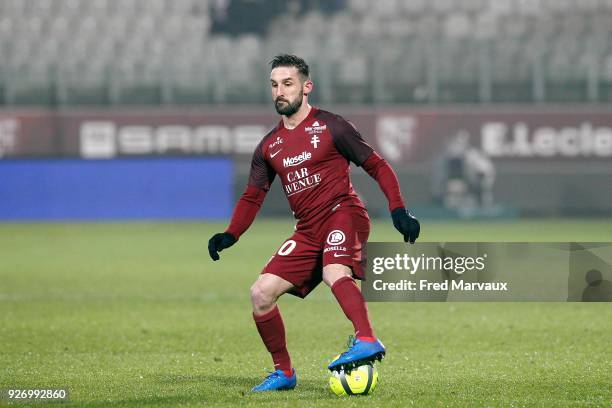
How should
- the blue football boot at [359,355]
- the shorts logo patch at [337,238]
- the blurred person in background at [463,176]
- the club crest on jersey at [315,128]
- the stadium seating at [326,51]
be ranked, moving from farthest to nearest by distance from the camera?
the stadium seating at [326,51] → the blurred person in background at [463,176] → the club crest on jersey at [315,128] → the shorts logo patch at [337,238] → the blue football boot at [359,355]

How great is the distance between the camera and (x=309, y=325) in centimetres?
1011

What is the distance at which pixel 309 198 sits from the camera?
643 centimetres

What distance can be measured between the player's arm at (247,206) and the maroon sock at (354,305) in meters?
0.79

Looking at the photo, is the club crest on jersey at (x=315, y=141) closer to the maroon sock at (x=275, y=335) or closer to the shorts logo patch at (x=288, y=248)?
the shorts logo patch at (x=288, y=248)

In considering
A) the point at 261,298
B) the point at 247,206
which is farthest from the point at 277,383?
the point at 247,206

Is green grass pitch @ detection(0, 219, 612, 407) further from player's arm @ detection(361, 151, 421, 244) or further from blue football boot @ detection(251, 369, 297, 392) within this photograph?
player's arm @ detection(361, 151, 421, 244)

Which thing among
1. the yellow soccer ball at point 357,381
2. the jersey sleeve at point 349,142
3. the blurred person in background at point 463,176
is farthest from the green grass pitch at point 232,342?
the blurred person in background at point 463,176

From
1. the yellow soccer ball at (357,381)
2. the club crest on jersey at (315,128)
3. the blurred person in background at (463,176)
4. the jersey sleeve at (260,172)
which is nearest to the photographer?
the yellow soccer ball at (357,381)

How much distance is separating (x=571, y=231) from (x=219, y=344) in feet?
46.1

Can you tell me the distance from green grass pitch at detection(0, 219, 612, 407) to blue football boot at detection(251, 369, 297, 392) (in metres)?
0.11

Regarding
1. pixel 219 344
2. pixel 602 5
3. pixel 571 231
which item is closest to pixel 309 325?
pixel 219 344

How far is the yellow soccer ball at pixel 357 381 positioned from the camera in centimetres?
609

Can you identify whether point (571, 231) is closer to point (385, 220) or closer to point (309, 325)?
point (385, 220)

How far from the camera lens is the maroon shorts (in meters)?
6.29
